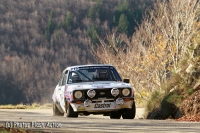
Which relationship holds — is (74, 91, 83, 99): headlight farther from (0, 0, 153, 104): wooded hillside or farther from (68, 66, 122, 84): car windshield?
(0, 0, 153, 104): wooded hillside

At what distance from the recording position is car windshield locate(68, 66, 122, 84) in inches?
756

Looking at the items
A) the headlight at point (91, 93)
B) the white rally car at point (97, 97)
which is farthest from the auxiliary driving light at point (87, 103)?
the headlight at point (91, 93)

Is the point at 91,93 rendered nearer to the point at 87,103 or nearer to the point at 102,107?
the point at 87,103

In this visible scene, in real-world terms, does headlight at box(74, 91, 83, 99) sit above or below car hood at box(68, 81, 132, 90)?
below

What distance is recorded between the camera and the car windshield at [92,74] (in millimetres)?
19203

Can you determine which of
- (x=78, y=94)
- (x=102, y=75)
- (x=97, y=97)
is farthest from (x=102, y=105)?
(x=102, y=75)

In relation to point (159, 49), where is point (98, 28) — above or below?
below

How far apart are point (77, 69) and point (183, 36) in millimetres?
21394

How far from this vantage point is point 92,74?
63.7ft

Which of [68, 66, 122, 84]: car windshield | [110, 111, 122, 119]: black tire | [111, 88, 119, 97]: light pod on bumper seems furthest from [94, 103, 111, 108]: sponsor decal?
[68, 66, 122, 84]: car windshield

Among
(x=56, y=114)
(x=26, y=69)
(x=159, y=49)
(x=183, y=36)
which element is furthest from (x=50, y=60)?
(x=56, y=114)

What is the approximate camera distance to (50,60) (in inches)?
7367

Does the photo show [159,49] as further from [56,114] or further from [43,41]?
[43,41]

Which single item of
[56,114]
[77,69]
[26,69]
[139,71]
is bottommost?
[26,69]
